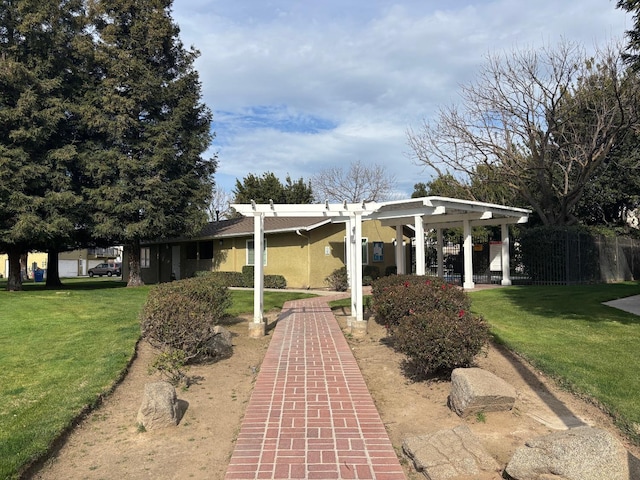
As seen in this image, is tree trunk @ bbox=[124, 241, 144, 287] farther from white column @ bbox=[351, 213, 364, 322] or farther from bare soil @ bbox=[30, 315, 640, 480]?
bare soil @ bbox=[30, 315, 640, 480]

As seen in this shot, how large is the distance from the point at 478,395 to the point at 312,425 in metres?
1.63

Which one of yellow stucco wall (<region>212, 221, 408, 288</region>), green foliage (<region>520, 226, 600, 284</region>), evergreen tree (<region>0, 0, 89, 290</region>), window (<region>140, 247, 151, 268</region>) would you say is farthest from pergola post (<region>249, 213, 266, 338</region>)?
window (<region>140, 247, 151, 268</region>)

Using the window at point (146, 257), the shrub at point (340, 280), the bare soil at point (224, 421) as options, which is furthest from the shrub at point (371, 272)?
the window at point (146, 257)

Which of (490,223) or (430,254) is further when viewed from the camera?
(430,254)

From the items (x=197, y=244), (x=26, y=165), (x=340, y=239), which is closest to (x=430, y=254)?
(x=340, y=239)

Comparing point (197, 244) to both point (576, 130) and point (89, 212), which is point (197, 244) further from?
point (576, 130)

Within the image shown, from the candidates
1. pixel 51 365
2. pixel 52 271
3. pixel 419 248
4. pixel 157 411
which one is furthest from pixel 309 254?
pixel 157 411

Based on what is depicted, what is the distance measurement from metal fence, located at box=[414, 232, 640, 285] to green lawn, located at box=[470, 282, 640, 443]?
14.2 ft

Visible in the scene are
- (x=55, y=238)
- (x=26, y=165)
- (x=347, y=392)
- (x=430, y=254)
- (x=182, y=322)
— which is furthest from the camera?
(x=430, y=254)

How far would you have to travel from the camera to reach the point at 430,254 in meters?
26.4

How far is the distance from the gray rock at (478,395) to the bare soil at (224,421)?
81 mm

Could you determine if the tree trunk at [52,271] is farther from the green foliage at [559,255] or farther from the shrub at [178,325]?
the green foliage at [559,255]

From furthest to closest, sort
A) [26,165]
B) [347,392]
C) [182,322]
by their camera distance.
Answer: [26,165] < [182,322] < [347,392]

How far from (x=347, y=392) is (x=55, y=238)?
17.9 m
